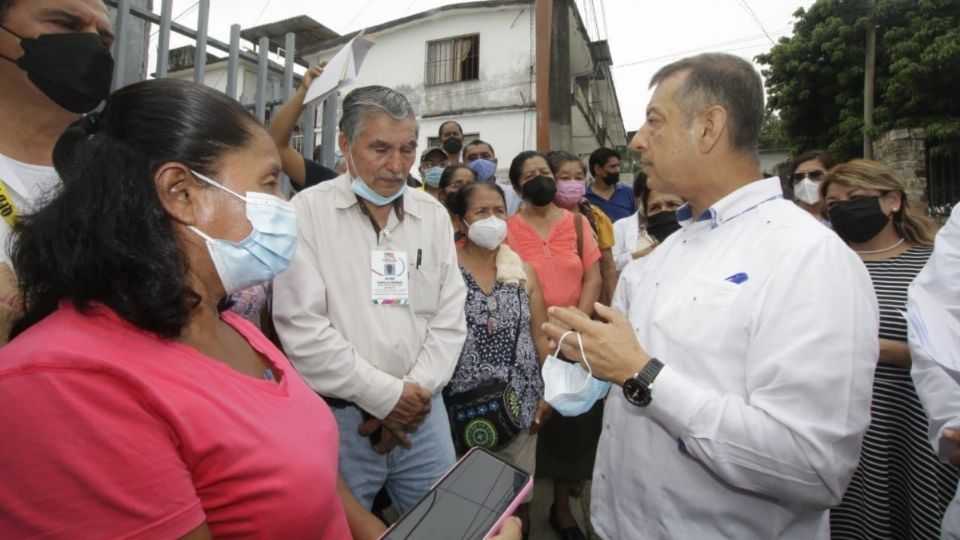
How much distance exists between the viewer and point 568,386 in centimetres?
178

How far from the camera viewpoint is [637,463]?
1806 mm

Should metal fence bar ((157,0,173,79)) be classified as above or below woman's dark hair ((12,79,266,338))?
above

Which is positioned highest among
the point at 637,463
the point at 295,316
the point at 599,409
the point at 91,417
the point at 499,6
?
the point at 499,6

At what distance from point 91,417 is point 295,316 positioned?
131cm

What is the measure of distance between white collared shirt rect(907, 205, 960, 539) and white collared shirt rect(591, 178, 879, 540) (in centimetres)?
46

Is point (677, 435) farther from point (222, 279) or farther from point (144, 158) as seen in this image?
point (144, 158)

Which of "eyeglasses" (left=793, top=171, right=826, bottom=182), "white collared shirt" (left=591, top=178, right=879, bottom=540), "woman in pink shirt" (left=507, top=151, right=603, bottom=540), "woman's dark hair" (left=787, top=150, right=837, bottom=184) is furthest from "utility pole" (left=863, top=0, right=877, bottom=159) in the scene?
"white collared shirt" (left=591, top=178, right=879, bottom=540)

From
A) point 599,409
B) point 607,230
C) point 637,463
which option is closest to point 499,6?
point 607,230

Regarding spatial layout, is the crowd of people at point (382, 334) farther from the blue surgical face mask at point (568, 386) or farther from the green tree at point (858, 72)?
the green tree at point (858, 72)

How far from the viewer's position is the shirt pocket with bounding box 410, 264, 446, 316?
8.65ft

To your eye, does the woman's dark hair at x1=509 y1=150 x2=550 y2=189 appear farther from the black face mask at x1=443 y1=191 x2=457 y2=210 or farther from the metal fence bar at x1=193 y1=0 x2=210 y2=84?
the metal fence bar at x1=193 y1=0 x2=210 y2=84

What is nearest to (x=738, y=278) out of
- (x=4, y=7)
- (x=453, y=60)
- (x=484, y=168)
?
(x=4, y=7)

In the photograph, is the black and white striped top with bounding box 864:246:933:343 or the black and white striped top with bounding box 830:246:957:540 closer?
the black and white striped top with bounding box 830:246:957:540

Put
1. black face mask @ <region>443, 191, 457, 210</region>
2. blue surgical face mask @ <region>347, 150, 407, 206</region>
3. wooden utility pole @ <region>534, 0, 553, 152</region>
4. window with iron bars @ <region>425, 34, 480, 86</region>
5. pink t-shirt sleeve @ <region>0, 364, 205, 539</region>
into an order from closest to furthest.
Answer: pink t-shirt sleeve @ <region>0, 364, 205, 539</region>, blue surgical face mask @ <region>347, 150, 407, 206</region>, black face mask @ <region>443, 191, 457, 210</region>, wooden utility pole @ <region>534, 0, 553, 152</region>, window with iron bars @ <region>425, 34, 480, 86</region>
